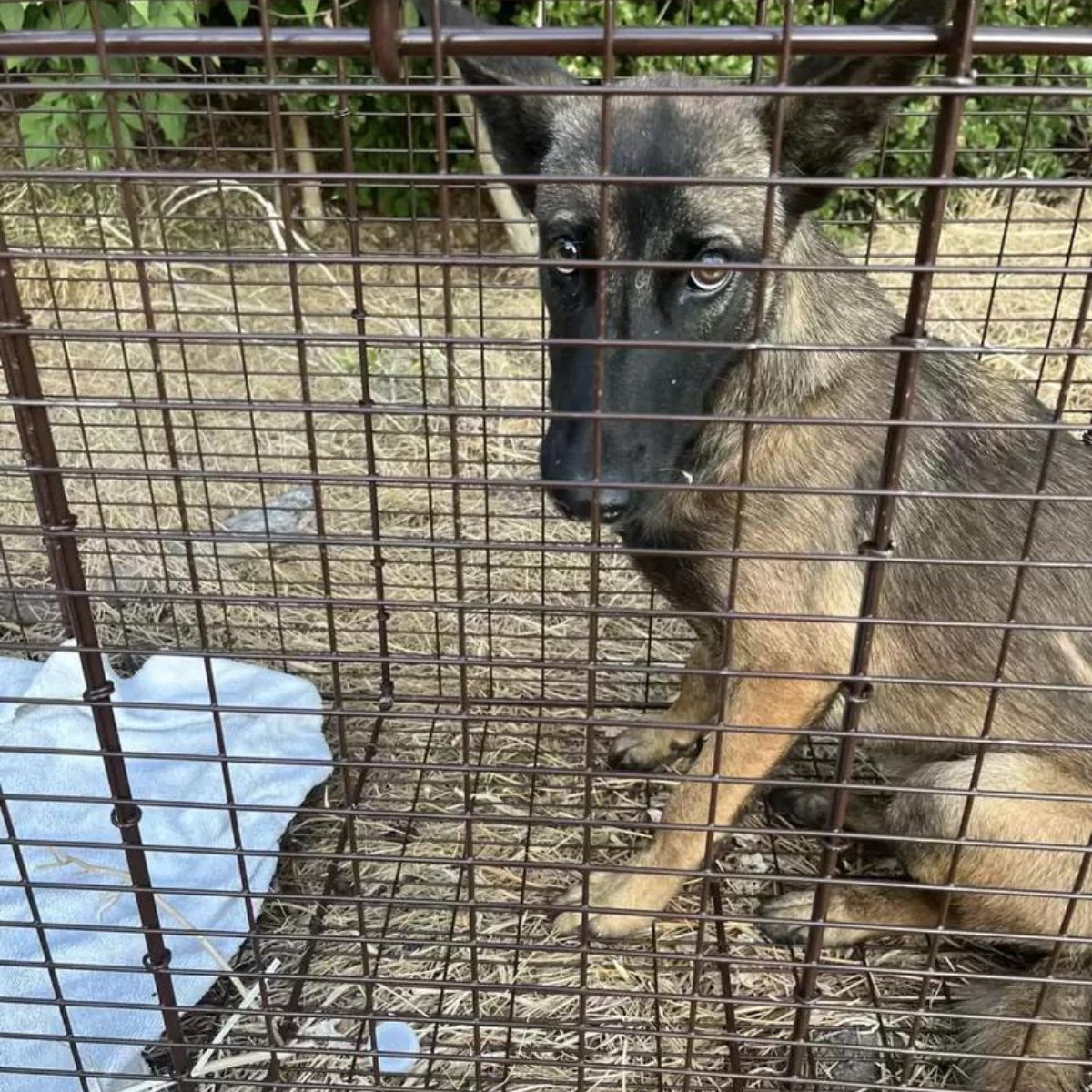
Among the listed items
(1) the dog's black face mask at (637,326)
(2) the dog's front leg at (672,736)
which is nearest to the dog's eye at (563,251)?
(1) the dog's black face mask at (637,326)

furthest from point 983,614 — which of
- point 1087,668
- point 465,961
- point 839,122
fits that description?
point 465,961

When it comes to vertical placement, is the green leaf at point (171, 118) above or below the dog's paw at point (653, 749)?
above

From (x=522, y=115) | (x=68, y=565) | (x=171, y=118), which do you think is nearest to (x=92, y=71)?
(x=171, y=118)

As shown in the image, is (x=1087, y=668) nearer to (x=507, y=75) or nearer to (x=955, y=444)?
(x=955, y=444)

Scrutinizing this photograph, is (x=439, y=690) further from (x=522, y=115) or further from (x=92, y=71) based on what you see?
(x=92, y=71)

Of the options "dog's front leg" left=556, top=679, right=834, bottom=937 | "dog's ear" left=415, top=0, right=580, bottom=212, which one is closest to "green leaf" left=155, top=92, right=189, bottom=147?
"dog's ear" left=415, top=0, right=580, bottom=212

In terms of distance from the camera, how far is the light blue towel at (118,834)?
7.39 ft

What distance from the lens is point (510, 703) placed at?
186 centimetres

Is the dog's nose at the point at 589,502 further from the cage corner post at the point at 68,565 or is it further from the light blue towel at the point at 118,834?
the cage corner post at the point at 68,565

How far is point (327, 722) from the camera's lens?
130 inches

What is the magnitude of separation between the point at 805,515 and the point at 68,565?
1.55 m

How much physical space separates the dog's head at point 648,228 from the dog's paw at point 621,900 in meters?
1.01

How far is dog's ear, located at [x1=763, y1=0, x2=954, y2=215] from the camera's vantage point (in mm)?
1444

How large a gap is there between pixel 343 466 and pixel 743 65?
3134mm
